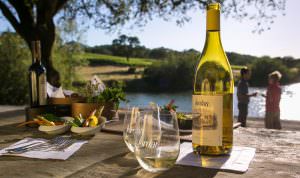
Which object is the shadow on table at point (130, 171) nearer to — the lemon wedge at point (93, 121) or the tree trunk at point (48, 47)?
the lemon wedge at point (93, 121)

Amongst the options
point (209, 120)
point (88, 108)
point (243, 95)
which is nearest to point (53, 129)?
point (88, 108)

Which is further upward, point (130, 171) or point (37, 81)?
point (37, 81)

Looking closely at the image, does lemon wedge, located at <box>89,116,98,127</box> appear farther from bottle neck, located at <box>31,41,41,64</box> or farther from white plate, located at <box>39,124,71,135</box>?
bottle neck, located at <box>31,41,41,64</box>

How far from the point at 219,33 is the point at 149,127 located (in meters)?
0.41

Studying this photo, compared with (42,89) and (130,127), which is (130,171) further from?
(42,89)

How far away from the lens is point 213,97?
0.84 m

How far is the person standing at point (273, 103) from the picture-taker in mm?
4449

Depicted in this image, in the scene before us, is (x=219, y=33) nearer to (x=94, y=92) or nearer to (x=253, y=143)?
(x=253, y=143)

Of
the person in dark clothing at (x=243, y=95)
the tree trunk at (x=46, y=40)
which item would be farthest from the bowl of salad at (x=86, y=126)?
the tree trunk at (x=46, y=40)

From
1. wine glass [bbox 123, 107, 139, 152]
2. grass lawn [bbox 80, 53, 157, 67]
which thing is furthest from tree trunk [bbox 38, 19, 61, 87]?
grass lawn [bbox 80, 53, 157, 67]

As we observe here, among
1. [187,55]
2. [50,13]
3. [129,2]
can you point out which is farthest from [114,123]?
[187,55]

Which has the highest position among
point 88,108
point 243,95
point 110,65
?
point 110,65

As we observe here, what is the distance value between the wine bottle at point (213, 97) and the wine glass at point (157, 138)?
17cm

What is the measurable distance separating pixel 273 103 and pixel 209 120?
4029 mm
